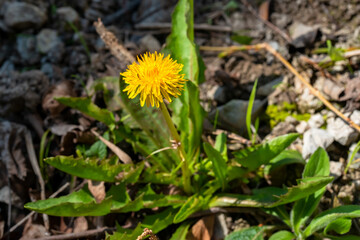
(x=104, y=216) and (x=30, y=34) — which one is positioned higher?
(x=30, y=34)

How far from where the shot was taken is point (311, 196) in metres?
2.22

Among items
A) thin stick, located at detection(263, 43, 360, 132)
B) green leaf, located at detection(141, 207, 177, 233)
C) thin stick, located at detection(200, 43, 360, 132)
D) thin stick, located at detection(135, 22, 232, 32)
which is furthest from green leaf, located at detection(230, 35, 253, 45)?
green leaf, located at detection(141, 207, 177, 233)

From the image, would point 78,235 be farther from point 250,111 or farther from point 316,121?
point 316,121

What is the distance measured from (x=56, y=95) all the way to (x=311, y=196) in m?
2.22

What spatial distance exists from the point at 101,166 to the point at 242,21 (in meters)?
2.29

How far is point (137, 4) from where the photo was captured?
4.00 meters

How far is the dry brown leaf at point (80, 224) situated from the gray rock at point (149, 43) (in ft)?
5.75

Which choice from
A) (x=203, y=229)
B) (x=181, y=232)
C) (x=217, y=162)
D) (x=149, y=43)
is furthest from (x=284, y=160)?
(x=149, y=43)

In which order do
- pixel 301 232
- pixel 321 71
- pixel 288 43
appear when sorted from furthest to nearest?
pixel 288 43 < pixel 321 71 < pixel 301 232

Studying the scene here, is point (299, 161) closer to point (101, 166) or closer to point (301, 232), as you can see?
point (301, 232)

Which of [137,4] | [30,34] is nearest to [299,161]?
[137,4]

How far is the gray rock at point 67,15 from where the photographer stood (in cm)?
374

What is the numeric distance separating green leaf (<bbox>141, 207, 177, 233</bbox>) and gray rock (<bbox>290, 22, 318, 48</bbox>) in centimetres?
198

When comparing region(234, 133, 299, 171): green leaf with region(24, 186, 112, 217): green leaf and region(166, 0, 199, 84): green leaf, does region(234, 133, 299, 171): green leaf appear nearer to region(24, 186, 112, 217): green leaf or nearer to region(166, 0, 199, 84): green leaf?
region(166, 0, 199, 84): green leaf
